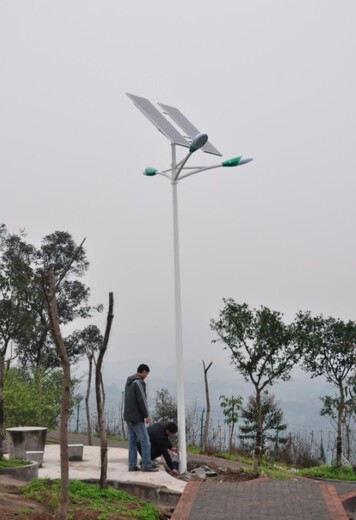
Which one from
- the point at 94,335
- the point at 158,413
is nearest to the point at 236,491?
the point at 158,413

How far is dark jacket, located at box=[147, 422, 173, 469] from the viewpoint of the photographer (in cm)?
1026

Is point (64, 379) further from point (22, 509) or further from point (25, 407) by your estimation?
point (25, 407)

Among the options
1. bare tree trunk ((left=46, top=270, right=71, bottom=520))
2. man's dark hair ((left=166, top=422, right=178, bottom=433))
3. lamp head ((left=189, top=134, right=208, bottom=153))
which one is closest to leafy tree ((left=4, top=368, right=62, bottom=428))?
man's dark hair ((left=166, top=422, right=178, bottom=433))

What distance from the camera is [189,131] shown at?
12.8 metres

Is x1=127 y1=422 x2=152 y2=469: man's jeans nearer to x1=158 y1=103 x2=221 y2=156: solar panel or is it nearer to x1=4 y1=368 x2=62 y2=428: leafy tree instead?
x1=4 y1=368 x2=62 y2=428: leafy tree

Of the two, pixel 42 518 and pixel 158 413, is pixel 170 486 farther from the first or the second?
pixel 158 413

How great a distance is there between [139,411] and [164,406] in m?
14.5

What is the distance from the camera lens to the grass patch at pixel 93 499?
709 centimetres

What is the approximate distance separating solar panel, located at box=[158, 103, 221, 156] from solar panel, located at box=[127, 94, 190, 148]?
37cm

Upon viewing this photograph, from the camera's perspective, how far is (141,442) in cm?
998

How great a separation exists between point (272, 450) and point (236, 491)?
41.0ft

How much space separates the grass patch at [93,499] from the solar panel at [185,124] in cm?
692

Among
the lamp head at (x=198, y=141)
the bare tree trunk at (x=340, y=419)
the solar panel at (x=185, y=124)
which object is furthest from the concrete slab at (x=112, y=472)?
the solar panel at (x=185, y=124)

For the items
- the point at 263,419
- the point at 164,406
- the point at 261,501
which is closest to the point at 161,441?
the point at 261,501
